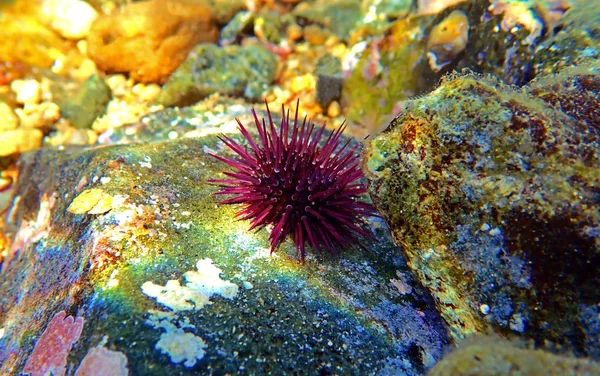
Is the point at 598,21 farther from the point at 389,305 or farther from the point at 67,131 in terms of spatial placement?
the point at 67,131

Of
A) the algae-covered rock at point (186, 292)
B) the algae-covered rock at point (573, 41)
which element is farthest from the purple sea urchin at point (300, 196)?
the algae-covered rock at point (573, 41)

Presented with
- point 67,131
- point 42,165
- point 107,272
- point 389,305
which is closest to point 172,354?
point 107,272

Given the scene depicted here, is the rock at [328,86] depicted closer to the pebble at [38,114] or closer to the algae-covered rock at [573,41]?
the algae-covered rock at [573,41]

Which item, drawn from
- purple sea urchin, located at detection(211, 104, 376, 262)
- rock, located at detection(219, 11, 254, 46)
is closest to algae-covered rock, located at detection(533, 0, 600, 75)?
purple sea urchin, located at detection(211, 104, 376, 262)

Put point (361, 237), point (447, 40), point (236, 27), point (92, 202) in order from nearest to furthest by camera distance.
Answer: point (92, 202)
point (361, 237)
point (447, 40)
point (236, 27)

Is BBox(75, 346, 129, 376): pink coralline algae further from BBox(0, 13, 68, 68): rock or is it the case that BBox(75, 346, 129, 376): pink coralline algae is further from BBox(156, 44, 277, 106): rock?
BBox(0, 13, 68, 68): rock

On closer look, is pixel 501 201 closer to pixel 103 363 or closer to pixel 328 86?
pixel 103 363

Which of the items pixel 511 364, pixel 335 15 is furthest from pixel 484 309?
pixel 335 15

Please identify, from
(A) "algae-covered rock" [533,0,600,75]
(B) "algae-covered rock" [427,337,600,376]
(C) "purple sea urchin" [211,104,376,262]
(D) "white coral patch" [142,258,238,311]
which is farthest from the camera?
(A) "algae-covered rock" [533,0,600,75]
